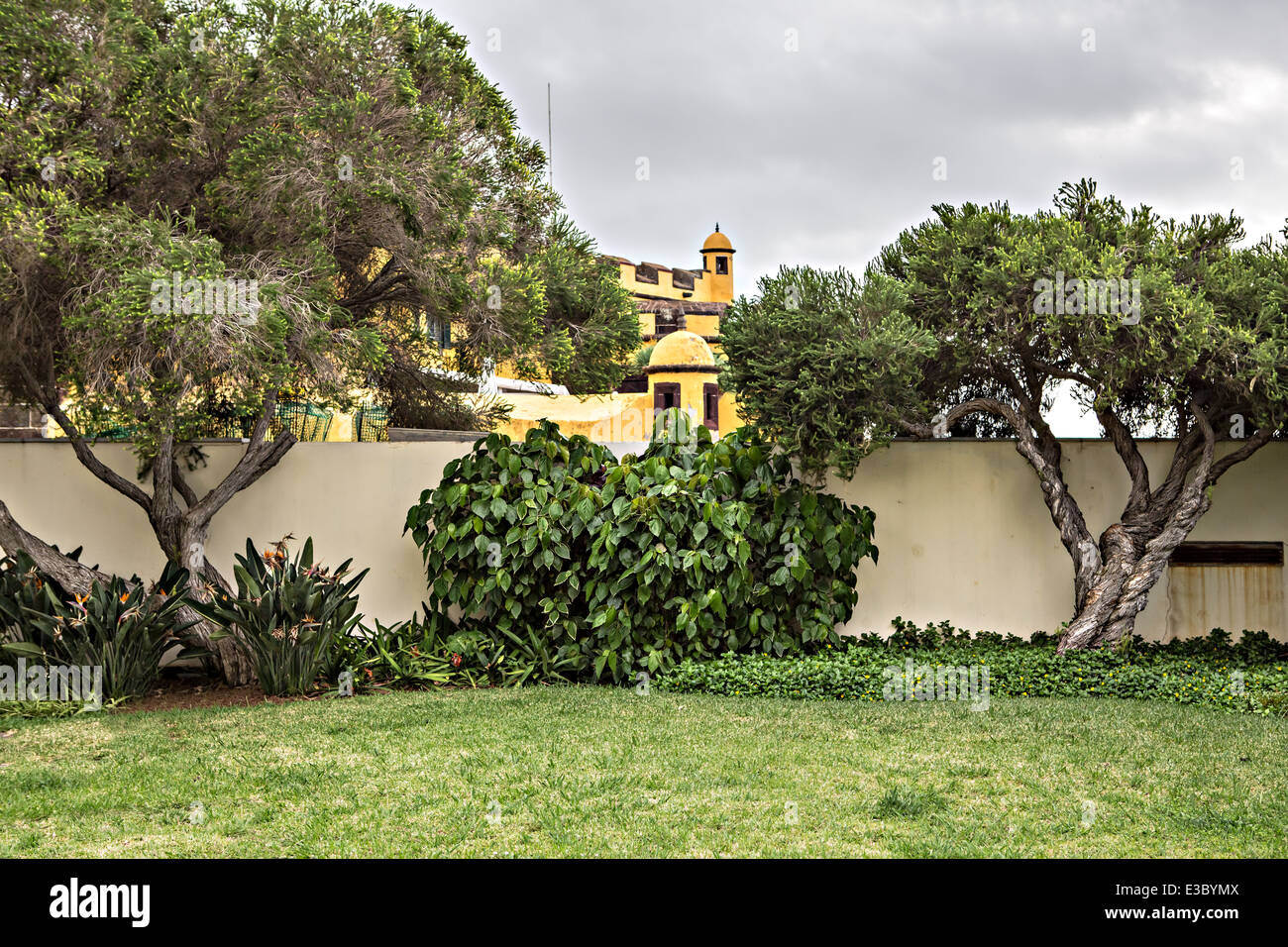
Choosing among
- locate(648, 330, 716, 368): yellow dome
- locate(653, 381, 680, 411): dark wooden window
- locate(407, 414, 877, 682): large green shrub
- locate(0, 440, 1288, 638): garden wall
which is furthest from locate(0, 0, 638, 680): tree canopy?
locate(648, 330, 716, 368): yellow dome

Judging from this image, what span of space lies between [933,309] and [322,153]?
4611 mm

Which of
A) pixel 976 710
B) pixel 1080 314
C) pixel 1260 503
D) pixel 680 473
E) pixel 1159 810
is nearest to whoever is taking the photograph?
pixel 1159 810

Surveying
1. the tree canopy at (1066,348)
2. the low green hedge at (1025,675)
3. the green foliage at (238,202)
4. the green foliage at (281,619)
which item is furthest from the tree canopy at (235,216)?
the low green hedge at (1025,675)

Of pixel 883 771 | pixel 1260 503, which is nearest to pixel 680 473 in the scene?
pixel 883 771

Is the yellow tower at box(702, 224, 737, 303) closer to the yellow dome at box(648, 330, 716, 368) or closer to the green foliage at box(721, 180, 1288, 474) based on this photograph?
the yellow dome at box(648, 330, 716, 368)

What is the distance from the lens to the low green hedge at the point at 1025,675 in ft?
24.6

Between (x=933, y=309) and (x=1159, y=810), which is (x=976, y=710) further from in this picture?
(x=933, y=309)

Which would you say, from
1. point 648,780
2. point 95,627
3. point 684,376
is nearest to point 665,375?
point 684,376

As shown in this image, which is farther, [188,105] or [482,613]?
[482,613]

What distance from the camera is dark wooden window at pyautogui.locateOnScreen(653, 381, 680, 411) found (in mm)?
25047

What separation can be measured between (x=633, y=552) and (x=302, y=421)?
3730 millimetres

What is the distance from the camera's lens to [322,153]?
740 cm

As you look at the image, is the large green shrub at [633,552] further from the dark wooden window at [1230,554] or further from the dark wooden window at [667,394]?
the dark wooden window at [667,394]

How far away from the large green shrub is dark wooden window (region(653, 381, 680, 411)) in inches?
648
